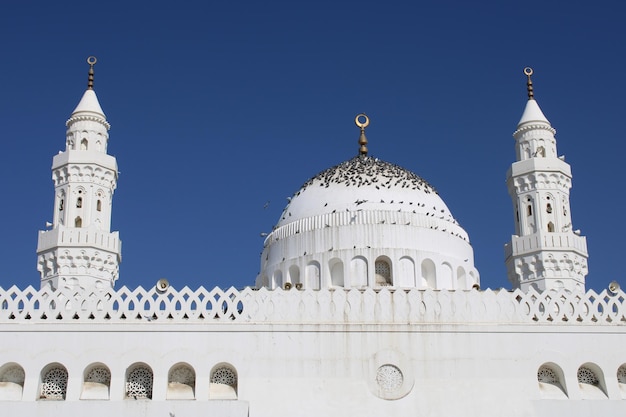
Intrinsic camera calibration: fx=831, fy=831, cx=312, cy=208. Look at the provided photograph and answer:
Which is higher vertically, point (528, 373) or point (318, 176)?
point (318, 176)

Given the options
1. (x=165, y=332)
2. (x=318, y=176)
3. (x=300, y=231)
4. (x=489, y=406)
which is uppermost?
(x=318, y=176)

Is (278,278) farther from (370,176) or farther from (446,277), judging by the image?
(446,277)

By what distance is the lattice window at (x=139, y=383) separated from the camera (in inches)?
687

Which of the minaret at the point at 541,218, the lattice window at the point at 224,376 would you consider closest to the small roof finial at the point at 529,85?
→ the minaret at the point at 541,218

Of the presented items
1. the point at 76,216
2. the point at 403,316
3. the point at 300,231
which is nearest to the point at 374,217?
the point at 300,231

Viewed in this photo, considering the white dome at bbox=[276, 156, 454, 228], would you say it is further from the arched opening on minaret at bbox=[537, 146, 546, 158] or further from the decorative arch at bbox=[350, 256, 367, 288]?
the arched opening on minaret at bbox=[537, 146, 546, 158]

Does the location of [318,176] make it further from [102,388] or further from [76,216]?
[102,388]

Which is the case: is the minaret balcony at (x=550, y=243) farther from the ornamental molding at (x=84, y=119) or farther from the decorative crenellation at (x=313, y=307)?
the ornamental molding at (x=84, y=119)

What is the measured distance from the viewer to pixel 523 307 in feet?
59.9

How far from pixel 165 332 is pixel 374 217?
7095mm

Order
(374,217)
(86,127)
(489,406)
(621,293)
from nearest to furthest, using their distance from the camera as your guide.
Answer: (489,406)
(621,293)
(374,217)
(86,127)

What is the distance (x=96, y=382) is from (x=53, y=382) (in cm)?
91

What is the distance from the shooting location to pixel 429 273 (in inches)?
874

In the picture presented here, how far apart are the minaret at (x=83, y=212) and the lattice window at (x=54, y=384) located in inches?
194
